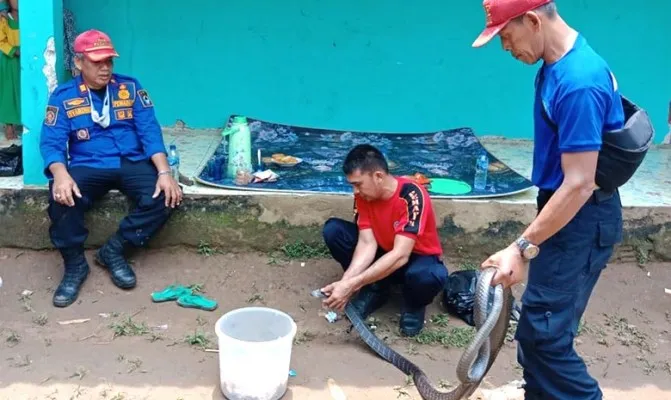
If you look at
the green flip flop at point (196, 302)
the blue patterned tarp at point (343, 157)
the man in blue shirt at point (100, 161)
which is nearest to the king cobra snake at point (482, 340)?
the green flip flop at point (196, 302)

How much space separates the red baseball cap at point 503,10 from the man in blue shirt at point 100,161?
2.49m

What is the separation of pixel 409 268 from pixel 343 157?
1803 mm

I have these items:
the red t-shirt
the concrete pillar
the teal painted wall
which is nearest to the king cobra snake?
the red t-shirt

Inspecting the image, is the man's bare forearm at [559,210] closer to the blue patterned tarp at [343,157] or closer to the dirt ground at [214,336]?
the dirt ground at [214,336]

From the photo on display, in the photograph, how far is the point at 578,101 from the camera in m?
2.23

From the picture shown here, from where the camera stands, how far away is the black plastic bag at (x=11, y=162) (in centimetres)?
470

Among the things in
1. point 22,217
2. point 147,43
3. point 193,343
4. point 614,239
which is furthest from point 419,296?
point 147,43

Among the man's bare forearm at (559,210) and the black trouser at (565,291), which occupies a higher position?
the man's bare forearm at (559,210)

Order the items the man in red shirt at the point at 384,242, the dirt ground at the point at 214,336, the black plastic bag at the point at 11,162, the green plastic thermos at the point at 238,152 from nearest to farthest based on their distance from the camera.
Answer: the dirt ground at the point at 214,336
the man in red shirt at the point at 384,242
the black plastic bag at the point at 11,162
the green plastic thermos at the point at 238,152

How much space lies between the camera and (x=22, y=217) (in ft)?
14.8

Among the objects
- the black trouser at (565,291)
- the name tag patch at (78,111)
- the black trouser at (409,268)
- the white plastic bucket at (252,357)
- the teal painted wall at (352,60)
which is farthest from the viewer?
the teal painted wall at (352,60)

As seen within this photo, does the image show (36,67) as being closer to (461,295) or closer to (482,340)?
(461,295)

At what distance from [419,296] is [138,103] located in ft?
6.41

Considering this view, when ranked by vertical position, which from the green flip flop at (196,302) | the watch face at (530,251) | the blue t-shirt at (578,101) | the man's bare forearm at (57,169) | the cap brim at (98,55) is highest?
the blue t-shirt at (578,101)
